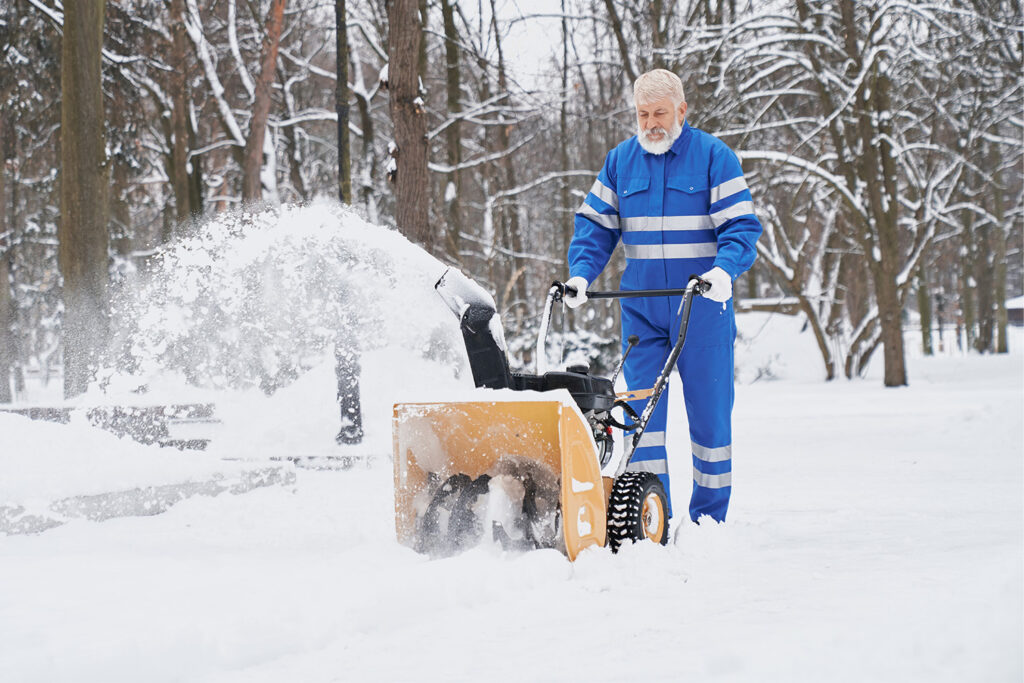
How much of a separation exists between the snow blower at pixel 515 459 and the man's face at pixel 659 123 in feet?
2.35

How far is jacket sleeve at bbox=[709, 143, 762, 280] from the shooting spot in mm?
3705

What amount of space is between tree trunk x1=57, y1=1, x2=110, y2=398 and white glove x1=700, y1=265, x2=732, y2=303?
669 centimetres

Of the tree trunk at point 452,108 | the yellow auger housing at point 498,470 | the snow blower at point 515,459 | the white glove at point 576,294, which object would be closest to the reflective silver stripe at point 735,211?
the snow blower at point 515,459

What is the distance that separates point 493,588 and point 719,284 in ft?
4.73

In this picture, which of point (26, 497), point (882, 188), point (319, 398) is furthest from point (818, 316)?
point (26, 497)

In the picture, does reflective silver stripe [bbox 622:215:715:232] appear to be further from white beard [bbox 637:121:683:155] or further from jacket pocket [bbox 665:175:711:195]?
white beard [bbox 637:121:683:155]

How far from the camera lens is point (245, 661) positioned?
2441mm

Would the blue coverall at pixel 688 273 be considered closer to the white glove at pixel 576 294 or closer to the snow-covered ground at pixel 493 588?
the white glove at pixel 576 294

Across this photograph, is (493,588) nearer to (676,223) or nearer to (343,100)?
(676,223)

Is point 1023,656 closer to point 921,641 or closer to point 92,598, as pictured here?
point 921,641

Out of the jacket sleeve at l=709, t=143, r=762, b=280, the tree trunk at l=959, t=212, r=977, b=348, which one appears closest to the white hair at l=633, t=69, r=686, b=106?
the jacket sleeve at l=709, t=143, r=762, b=280

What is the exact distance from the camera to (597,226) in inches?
163

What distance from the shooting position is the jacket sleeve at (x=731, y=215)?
12.2 ft

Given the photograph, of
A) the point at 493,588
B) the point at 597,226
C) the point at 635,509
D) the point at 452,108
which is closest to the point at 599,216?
the point at 597,226
